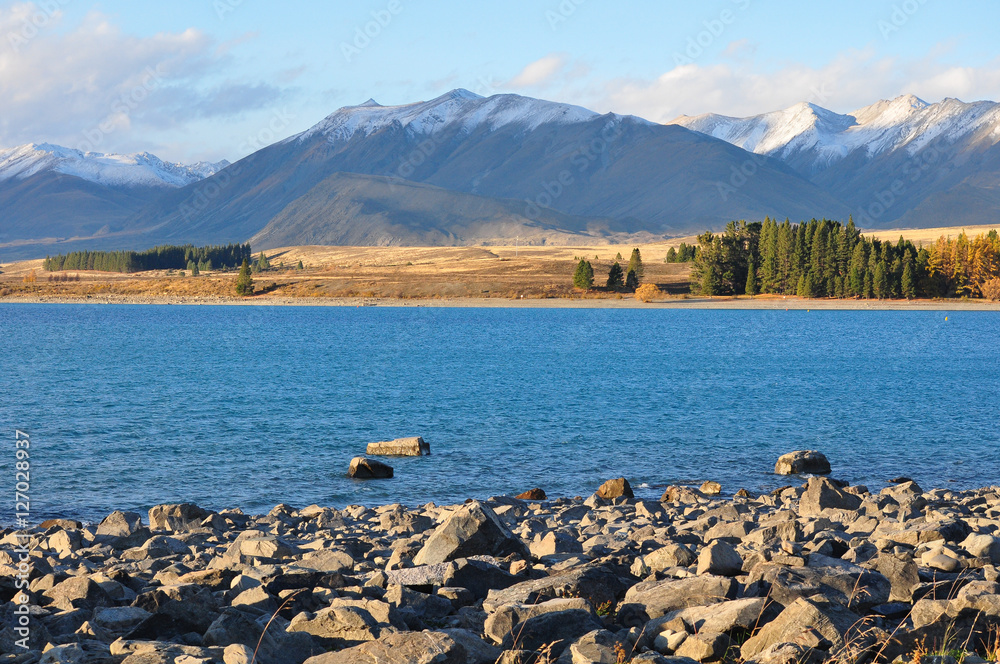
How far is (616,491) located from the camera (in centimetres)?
2923

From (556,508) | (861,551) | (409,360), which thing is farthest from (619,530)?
(409,360)

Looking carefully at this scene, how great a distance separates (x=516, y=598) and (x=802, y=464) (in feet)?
81.7

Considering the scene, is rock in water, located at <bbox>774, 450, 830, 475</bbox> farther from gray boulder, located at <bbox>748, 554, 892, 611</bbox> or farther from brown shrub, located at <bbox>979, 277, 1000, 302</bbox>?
brown shrub, located at <bbox>979, 277, 1000, 302</bbox>

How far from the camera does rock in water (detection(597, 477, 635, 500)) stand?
29.1 meters

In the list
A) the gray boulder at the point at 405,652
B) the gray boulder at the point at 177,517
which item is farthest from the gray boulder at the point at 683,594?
the gray boulder at the point at 177,517

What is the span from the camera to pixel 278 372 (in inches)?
2936

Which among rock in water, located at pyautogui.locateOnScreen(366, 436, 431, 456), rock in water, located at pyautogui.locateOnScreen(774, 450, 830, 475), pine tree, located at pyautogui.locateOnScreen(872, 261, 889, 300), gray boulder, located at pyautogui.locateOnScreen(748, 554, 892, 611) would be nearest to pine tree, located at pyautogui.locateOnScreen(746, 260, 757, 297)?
pine tree, located at pyautogui.locateOnScreen(872, 261, 889, 300)

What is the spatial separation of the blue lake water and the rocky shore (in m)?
12.5

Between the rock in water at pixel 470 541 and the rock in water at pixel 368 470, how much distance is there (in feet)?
57.0

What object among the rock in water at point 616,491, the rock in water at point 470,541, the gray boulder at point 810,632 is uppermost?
the gray boulder at point 810,632

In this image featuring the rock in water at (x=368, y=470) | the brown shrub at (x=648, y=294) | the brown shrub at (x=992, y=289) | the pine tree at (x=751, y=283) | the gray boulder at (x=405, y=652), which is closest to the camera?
the gray boulder at (x=405, y=652)

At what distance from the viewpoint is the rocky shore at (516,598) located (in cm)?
1048

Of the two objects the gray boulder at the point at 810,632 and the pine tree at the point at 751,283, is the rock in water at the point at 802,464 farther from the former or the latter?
the pine tree at the point at 751,283

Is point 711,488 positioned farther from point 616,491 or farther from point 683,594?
point 683,594
